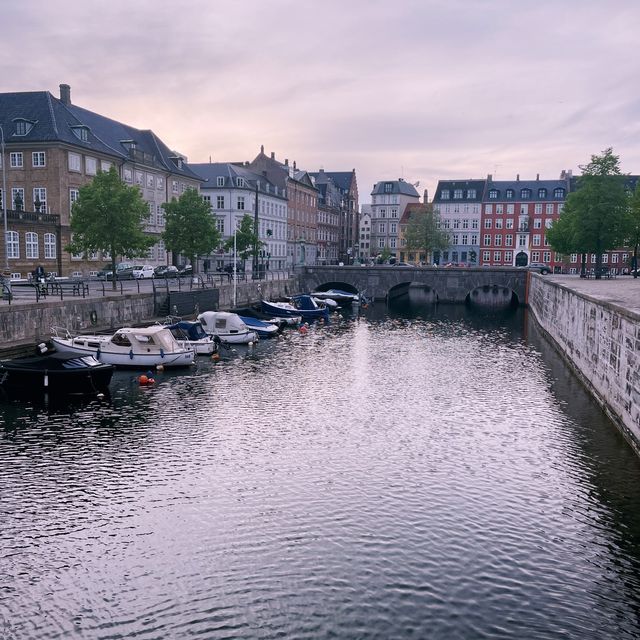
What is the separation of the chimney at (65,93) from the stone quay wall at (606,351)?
62677mm

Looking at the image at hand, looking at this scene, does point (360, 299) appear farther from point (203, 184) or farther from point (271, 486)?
point (271, 486)

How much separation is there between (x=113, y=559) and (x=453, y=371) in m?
28.7

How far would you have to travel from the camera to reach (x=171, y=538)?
1680 centimetres

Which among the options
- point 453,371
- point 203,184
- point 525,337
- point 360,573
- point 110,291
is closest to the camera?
point 360,573

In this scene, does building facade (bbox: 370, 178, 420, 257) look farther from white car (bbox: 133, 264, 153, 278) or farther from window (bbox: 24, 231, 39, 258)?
window (bbox: 24, 231, 39, 258)

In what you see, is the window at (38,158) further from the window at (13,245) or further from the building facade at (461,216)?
→ the building facade at (461,216)

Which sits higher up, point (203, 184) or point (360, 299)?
point (203, 184)

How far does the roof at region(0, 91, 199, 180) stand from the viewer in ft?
228

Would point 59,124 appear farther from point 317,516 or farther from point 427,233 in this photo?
point 427,233

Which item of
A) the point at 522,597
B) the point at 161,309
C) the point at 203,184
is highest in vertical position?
the point at 203,184

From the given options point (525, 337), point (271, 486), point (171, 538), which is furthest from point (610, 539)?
point (525, 337)

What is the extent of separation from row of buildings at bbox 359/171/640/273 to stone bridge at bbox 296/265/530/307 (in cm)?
3794

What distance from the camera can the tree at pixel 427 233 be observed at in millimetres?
125625

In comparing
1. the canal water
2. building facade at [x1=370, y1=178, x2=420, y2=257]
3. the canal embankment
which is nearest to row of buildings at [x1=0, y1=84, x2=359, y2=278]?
the canal embankment
